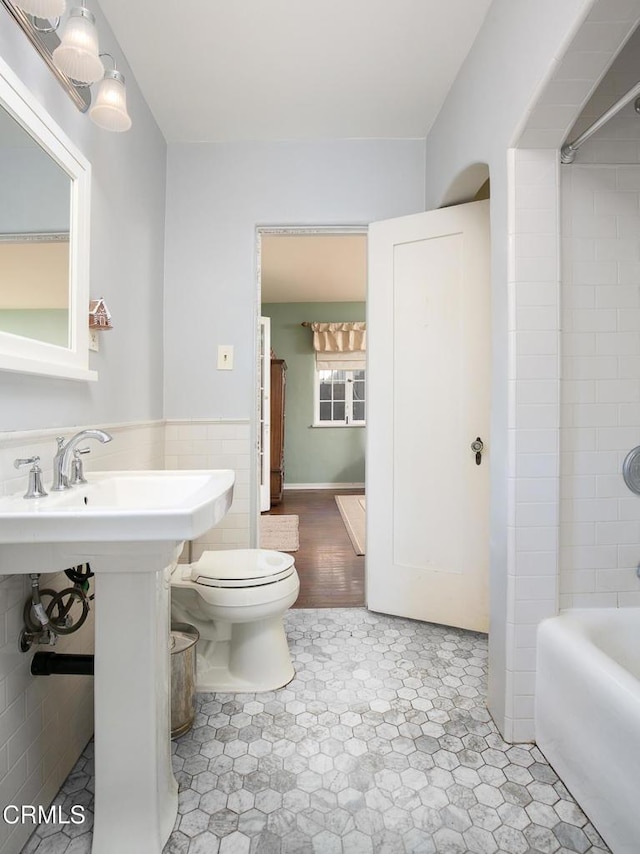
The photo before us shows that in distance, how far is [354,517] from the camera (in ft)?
14.7

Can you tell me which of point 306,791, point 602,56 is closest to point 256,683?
point 306,791

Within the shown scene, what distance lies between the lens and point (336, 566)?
311 centimetres

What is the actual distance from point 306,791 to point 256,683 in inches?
20.5

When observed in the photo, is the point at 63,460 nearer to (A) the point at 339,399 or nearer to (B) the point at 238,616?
(B) the point at 238,616

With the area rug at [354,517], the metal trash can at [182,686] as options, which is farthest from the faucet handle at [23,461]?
the area rug at [354,517]

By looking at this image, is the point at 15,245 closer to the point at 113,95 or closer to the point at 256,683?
the point at 113,95

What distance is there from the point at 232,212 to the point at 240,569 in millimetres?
1747

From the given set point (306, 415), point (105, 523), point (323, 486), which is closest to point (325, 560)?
point (105, 523)

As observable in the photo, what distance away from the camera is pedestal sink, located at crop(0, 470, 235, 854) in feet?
2.91

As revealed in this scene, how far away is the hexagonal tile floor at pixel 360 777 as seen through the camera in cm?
112

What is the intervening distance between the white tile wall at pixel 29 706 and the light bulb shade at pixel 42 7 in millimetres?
917

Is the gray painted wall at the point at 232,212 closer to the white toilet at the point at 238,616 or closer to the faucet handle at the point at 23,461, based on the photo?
the white toilet at the point at 238,616

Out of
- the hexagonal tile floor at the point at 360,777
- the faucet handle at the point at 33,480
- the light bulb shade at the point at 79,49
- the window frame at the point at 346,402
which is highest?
the light bulb shade at the point at 79,49

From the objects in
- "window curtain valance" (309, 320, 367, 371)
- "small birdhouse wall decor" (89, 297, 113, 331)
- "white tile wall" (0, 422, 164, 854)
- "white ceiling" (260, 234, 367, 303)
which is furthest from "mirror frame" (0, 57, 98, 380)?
"window curtain valance" (309, 320, 367, 371)
